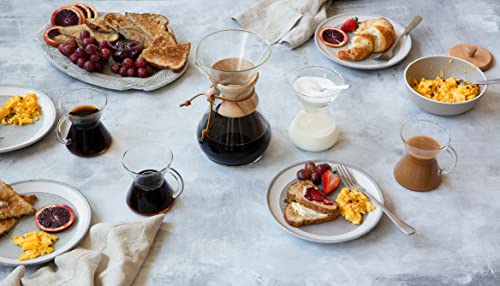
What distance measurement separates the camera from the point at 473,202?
1.65m

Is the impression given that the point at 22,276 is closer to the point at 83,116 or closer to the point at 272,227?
the point at 83,116

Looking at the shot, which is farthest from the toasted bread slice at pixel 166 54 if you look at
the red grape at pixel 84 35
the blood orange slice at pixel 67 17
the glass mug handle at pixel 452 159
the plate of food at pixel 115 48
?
the glass mug handle at pixel 452 159

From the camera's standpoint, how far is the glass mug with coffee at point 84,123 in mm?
1705

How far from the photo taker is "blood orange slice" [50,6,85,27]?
7.29ft

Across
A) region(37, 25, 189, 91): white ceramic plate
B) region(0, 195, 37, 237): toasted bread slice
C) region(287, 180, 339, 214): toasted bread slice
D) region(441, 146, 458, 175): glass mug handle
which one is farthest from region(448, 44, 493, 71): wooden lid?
region(0, 195, 37, 237): toasted bread slice

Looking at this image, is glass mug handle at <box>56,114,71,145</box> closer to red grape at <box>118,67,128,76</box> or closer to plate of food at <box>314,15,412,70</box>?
red grape at <box>118,67,128,76</box>

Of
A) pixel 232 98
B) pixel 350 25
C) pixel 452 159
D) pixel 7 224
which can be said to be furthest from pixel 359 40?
pixel 7 224

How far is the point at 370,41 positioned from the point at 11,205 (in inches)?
49.3

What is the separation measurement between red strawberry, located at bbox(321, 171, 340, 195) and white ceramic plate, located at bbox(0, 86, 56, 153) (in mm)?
834

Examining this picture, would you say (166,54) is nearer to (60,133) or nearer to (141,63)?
(141,63)

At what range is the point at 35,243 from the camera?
1494mm

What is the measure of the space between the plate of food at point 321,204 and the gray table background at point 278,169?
34 millimetres

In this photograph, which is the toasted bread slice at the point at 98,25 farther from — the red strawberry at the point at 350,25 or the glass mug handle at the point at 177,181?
the red strawberry at the point at 350,25

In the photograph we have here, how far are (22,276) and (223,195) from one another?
1.77ft
